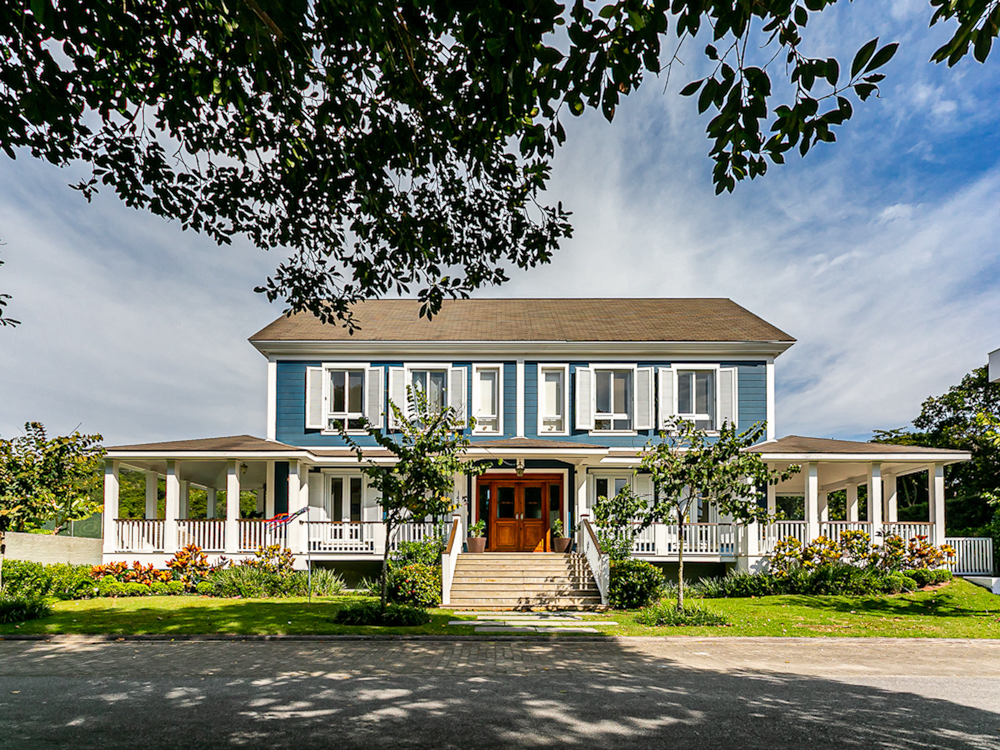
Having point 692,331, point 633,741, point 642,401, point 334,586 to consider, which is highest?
point 692,331

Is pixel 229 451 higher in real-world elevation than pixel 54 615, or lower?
higher

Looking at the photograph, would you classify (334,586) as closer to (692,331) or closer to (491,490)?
(491,490)

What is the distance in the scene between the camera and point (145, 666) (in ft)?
32.7

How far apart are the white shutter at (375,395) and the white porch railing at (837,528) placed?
40.2 feet

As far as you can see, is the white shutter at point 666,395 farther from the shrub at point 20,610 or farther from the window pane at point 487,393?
the shrub at point 20,610

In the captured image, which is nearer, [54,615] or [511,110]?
[511,110]

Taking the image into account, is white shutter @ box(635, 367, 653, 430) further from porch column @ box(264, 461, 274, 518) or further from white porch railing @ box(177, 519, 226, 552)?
white porch railing @ box(177, 519, 226, 552)

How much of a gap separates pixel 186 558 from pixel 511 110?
1505cm

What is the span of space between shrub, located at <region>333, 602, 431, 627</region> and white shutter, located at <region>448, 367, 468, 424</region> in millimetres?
8599

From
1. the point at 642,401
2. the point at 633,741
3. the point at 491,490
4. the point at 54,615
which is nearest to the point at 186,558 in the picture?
the point at 54,615

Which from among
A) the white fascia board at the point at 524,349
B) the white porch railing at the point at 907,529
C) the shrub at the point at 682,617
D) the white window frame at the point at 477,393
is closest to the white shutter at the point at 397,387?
the white fascia board at the point at 524,349

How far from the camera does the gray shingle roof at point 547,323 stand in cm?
2206

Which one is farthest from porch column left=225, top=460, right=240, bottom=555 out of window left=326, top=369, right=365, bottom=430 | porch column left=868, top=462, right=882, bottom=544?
porch column left=868, top=462, right=882, bottom=544

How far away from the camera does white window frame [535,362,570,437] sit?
21.7m
